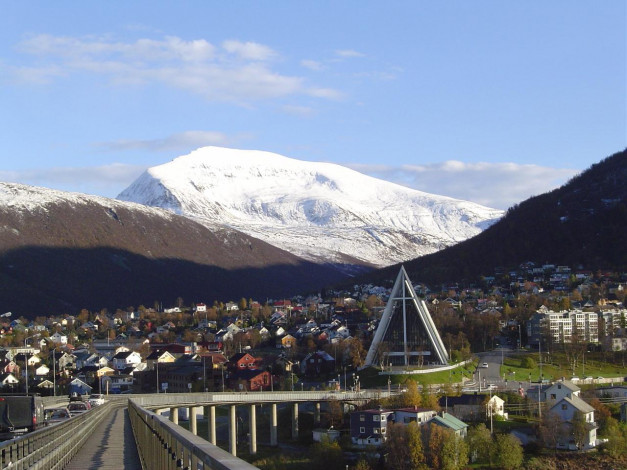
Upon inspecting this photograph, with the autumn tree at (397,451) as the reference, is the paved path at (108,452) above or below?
above

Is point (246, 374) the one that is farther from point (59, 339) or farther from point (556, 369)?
point (59, 339)

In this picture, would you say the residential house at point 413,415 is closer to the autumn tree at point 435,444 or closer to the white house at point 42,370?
the autumn tree at point 435,444

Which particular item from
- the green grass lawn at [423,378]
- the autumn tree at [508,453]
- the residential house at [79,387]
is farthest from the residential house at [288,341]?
the autumn tree at [508,453]

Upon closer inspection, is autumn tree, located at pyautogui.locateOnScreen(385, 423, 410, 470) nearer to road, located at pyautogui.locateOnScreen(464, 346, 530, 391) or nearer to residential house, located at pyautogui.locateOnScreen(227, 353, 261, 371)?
road, located at pyautogui.locateOnScreen(464, 346, 530, 391)

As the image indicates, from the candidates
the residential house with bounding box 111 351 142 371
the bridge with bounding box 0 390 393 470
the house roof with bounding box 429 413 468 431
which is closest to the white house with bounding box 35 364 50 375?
the residential house with bounding box 111 351 142 371

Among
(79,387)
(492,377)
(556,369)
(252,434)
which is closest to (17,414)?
(252,434)

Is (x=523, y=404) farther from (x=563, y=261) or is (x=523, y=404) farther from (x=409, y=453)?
(x=563, y=261)
